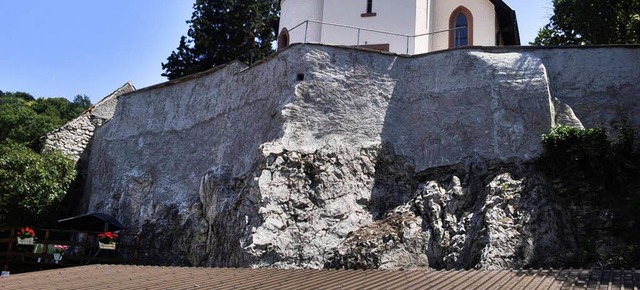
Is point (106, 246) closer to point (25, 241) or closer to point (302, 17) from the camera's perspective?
point (25, 241)

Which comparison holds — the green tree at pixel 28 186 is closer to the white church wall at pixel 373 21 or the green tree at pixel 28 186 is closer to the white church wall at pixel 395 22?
the white church wall at pixel 395 22

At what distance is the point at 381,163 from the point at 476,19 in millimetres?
9266

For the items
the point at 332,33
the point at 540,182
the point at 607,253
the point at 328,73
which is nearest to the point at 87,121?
the point at 332,33

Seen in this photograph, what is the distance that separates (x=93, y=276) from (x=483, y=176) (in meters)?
9.46

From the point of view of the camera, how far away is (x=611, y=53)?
16750mm

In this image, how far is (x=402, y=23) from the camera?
22.0m

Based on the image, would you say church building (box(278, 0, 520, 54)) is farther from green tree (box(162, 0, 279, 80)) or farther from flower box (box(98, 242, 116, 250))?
flower box (box(98, 242, 116, 250))

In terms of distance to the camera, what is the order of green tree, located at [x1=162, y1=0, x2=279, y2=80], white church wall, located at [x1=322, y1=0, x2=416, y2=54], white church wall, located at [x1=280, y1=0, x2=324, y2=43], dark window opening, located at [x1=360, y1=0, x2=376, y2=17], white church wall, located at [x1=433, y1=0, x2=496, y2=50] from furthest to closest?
green tree, located at [x1=162, y1=0, x2=279, y2=80]
white church wall, located at [x1=280, y1=0, x2=324, y2=43]
white church wall, located at [x1=433, y1=0, x2=496, y2=50]
dark window opening, located at [x1=360, y1=0, x2=376, y2=17]
white church wall, located at [x1=322, y1=0, x2=416, y2=54]

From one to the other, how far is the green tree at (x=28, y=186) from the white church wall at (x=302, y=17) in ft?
35.0

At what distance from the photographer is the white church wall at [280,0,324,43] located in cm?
2303

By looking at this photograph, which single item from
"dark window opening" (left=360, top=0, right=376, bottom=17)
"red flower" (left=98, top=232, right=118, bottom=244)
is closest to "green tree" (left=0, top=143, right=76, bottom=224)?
"red flower" (left=98, top=232, right=118, bottom=244)

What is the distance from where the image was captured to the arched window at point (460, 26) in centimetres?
2297

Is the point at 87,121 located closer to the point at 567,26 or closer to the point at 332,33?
the point at 332,33

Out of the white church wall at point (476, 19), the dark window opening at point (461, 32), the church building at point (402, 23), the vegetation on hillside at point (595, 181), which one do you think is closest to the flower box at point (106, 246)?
the church building at point (402, 23)
